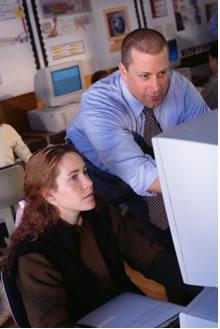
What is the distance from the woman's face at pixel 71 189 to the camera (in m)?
1.39

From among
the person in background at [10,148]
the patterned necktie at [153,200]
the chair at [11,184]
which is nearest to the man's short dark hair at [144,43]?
the patterned necktie at [153,200]

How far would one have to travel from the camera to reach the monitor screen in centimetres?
356

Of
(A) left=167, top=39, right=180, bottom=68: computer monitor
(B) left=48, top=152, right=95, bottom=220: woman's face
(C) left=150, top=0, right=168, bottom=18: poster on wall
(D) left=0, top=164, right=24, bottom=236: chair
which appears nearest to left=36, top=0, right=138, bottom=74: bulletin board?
(C) left=150, top=0, right=168, bottom=18: poster on wall

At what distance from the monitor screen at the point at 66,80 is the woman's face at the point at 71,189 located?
225cm

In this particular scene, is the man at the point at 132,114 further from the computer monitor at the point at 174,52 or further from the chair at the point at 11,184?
the computer monitor at the point at 174,52

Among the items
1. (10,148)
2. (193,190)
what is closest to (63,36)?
(10,148)

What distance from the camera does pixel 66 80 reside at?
11.8 ft

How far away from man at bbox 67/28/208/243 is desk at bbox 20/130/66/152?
149cm

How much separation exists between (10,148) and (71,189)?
1852 millimetres

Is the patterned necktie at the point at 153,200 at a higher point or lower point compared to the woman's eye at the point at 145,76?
lower

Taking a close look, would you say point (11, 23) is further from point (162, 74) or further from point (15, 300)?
point (15, 300)

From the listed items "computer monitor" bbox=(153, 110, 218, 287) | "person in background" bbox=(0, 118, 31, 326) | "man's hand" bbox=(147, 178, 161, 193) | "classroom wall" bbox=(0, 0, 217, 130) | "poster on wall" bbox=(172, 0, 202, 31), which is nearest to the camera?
"computer monitor" bbox=(153, 110, 218, 287)

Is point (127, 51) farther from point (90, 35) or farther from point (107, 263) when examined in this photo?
point (90, 35)

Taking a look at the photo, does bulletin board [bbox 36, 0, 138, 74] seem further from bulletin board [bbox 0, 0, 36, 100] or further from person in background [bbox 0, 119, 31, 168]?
person in background [bbox 0, 119, 31, 168]
